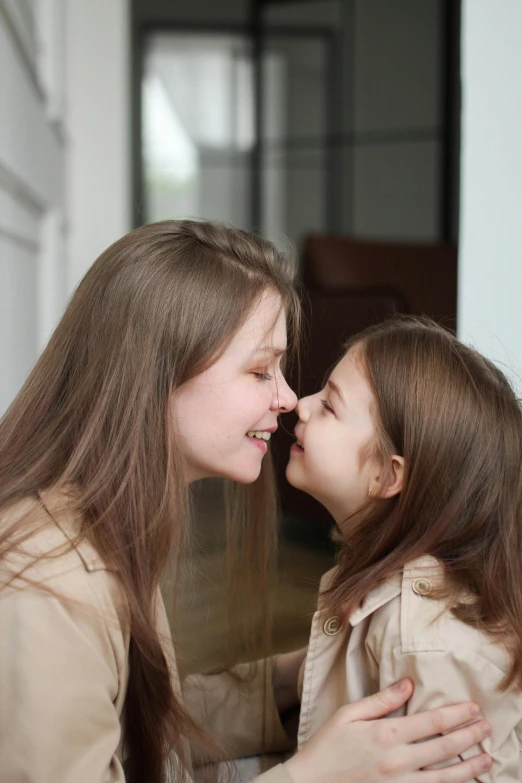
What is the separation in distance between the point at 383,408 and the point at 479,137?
58 centimetres

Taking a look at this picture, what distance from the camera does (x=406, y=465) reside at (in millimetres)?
1188

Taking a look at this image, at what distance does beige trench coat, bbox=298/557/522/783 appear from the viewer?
109 centimetres

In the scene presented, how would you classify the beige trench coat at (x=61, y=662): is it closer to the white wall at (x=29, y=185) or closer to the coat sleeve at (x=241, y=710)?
the coat sleeve at (x=241, y=710)

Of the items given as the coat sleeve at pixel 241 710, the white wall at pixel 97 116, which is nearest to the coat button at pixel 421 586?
the coat sleeve at pixel 241 710

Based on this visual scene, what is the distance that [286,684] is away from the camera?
1.40 m

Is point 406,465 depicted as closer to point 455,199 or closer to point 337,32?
point 455,199

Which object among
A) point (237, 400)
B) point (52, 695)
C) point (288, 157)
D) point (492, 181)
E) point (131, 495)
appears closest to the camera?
point (52, 695)

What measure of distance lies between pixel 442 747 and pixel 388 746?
0.22 feet

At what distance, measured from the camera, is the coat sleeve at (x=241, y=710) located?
1349mm

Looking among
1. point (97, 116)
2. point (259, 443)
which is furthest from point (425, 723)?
point (97, 116)

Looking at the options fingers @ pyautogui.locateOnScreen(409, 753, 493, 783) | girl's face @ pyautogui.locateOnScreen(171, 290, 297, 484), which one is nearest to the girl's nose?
girl's face @ pyautogui.locateOnScreen(171, 290, 297, 484)

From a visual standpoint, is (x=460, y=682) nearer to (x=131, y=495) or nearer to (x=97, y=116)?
(x=131, y=495)

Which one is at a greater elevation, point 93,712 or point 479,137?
point 479,137

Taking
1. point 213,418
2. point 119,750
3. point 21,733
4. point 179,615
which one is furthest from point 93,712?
point 179,615
